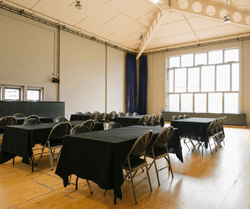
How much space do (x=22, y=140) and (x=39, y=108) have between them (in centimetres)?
510

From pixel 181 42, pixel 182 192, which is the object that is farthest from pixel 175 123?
pixel 181 42

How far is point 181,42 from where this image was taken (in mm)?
13055

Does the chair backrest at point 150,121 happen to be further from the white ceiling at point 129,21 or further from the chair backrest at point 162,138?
the white ceiling at point 129,21

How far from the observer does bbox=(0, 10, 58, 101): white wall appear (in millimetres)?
8008

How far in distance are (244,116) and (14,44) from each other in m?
11.6

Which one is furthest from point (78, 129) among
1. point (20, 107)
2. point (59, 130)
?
point (20, 107)

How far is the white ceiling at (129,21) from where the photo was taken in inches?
337

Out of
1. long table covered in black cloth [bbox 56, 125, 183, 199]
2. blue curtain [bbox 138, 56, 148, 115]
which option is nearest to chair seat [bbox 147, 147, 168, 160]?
long table covered in black cloth [bbox 56, 125, 183, 199]

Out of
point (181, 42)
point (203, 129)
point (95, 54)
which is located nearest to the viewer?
point (203, 129)

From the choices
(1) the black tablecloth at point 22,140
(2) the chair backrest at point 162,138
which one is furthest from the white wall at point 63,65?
(2) the chair backrest at point 162,138

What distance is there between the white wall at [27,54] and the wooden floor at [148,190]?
5.40m

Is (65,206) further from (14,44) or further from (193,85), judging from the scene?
(193,85)

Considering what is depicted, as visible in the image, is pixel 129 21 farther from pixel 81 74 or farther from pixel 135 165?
pixel 135 165

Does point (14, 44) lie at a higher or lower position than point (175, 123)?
higher
